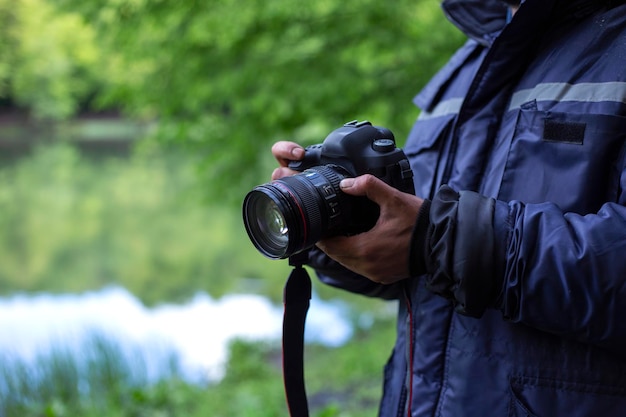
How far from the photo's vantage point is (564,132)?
1.14m

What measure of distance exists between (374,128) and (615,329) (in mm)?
617

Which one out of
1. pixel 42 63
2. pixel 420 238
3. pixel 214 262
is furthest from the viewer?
pixel 42 63

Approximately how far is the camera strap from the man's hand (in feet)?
0.97

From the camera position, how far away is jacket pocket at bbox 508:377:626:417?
1077mm

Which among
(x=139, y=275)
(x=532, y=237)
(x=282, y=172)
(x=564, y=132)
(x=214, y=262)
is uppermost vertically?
(x=282, y=172)

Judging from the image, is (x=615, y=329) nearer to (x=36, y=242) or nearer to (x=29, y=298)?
(x=29, y=298)

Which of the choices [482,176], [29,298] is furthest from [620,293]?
[29,298]

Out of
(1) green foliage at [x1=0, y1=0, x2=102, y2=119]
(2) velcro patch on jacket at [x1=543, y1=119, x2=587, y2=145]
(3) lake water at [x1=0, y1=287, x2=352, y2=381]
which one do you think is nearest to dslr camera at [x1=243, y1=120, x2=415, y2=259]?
(2) velcro patch on jacket at [x1=543, y1=119, x2=587, y2=145]

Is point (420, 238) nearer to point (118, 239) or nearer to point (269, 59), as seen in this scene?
point (269, 59)

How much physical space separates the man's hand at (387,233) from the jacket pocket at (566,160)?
0.20m

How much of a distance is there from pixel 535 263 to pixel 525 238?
0.14ft

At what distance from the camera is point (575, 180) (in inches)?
44.0

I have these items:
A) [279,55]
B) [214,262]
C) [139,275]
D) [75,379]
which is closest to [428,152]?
[279,55]

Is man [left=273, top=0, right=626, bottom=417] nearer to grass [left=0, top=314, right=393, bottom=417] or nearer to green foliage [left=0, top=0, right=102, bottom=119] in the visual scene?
grass [left=0, top=314, right=393, bottom=417]
